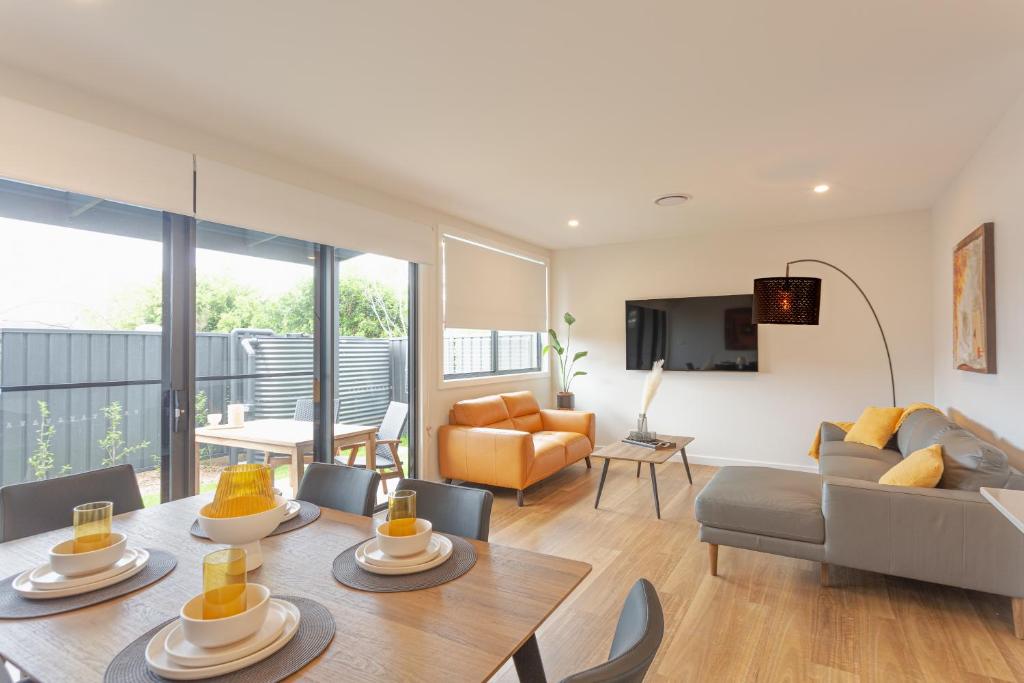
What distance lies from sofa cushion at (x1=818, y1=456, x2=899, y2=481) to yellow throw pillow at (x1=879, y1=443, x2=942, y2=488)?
0.60 metres

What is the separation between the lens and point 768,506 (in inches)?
111

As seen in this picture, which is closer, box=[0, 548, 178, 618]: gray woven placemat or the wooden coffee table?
box=[0, 548, 178, 618]: gray woven placemat

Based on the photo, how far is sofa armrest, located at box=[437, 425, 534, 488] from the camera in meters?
4.25

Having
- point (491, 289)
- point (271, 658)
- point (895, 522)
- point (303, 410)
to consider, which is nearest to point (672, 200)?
point (491, 289)

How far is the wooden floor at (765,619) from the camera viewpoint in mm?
2133

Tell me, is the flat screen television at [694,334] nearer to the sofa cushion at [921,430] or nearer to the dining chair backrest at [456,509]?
the sofa cushion at [921,430]

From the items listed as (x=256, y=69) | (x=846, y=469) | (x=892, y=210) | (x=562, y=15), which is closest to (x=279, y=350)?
(x=256, y=69)

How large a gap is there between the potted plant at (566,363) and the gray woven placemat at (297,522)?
4608 mm

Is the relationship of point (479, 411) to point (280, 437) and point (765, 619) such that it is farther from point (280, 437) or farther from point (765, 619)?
point (765, 619)

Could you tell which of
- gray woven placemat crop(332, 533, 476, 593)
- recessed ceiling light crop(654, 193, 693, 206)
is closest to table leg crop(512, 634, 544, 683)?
gray woven placemat crop(332, 533, 476, 593)

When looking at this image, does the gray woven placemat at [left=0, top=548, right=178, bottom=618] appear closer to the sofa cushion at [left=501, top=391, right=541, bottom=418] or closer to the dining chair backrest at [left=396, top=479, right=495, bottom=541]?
the dining chair backrest at [left=396, top=479, right=495, bottom=541]

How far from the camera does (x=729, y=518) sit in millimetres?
2930

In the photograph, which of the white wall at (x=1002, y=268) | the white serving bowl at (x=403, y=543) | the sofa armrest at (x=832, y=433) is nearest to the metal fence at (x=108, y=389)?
the white serving bowl at (x=403, y=543)

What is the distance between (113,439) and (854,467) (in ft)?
14.5
